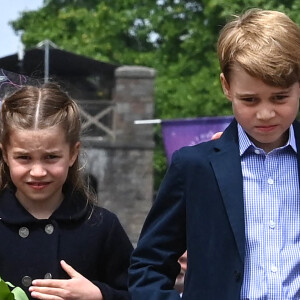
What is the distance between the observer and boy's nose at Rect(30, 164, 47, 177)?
3.88 m

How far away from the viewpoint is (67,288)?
3.87 meters

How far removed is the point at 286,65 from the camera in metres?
3.37

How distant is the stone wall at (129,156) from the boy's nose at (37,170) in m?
24.7

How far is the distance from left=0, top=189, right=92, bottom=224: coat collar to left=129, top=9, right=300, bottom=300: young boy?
52cm

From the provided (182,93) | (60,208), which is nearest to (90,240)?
(60,208)

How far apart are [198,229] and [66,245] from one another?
2.23ft

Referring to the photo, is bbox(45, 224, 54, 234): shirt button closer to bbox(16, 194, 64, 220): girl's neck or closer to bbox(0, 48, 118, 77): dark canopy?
bbox(16, 194, 64, 220): girl's neck

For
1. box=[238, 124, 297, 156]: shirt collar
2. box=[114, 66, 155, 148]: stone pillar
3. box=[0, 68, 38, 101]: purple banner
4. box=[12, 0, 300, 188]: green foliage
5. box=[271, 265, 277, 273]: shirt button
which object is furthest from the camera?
box=[12, 0, 300, 188]: green foliage

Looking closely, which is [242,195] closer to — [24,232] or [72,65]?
[24,232]

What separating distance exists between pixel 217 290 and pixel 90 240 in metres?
0.73

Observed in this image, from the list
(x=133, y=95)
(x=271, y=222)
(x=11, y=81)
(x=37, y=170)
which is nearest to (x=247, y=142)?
(x=271, y=222)

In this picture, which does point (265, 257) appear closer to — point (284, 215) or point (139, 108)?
point (284, 215)

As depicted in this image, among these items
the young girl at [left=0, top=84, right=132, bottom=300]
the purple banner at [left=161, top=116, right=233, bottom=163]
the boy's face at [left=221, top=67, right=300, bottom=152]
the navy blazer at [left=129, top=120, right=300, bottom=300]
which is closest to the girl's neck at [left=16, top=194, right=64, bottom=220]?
the young girl at [left=0, top=84, right=132, bottom=300]

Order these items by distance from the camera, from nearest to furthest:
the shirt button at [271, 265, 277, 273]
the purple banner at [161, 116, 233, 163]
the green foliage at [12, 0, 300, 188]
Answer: the shirt button at [271, 265, 277, 273], the purple banner at [161, 116, 233, 163], the green foliage at [12, 0, 300, 188]
